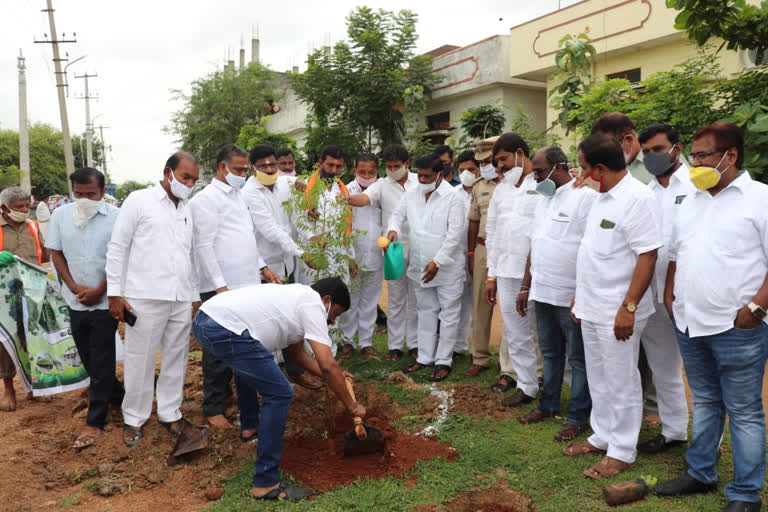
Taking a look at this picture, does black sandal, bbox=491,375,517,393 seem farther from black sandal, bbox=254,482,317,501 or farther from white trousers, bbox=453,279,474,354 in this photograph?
black sandal, bbox=254,482,317,501

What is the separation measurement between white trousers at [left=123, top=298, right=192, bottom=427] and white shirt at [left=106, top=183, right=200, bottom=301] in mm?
116

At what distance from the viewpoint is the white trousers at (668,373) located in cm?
396

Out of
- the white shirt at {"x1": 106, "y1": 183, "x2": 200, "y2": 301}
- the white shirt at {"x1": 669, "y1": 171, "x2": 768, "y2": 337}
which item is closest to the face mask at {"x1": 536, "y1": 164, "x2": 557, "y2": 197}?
the white shirt at {"x1": 669, "y1": 171, "x2": 768, "y2": 337}

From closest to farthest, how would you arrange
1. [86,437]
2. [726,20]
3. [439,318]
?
[86,437] < [726,20] < [439,318]

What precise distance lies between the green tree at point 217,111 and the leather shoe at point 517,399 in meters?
25.8

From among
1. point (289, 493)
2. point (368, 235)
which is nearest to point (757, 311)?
point (289, 493)

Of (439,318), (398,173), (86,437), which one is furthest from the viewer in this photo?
(398,173)

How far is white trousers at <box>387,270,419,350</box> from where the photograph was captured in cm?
645

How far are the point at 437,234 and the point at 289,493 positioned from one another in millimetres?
3065

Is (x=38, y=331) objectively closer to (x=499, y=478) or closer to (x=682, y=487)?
(x=499, y=478)

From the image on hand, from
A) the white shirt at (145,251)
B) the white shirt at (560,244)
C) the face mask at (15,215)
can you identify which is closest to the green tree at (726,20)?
the white shirt at (560,244)

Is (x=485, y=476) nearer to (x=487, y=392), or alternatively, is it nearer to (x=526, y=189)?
(x=487, y=392)

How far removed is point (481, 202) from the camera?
5773 mm

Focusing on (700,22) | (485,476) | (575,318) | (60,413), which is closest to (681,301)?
(575,318)
